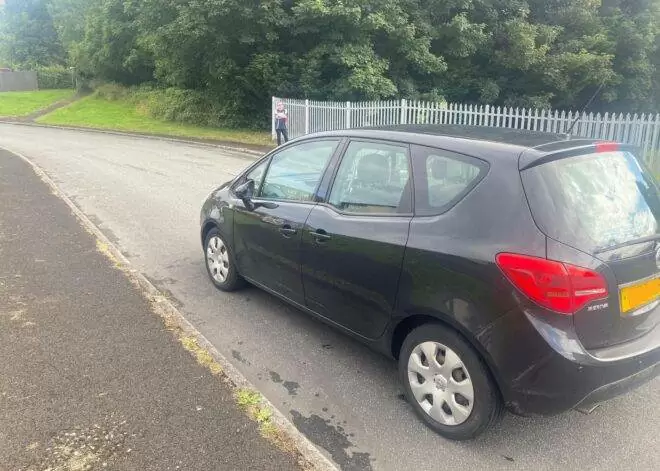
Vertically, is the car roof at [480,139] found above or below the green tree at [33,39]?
below

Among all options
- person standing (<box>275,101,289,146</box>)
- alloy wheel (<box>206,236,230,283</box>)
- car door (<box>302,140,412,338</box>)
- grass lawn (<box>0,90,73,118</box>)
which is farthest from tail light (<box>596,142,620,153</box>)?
grass lawn (<box>0,90,73,118</box>)

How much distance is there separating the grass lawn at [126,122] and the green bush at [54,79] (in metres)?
16.2

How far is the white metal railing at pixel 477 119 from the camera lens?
10547 mm

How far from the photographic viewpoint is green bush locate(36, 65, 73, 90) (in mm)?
55062

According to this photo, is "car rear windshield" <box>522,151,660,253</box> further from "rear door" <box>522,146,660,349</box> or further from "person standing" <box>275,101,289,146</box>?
"person standing" <box>275,101,289,146</box>

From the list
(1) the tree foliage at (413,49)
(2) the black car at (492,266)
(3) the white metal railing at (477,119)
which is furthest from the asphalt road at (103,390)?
(1) the tree foliage at (413,49)

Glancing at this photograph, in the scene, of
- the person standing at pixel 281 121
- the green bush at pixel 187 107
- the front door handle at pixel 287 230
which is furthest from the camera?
the green bush at pixel 187 107

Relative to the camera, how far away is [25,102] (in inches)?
1642

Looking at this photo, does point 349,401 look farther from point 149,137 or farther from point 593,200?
point 149,137

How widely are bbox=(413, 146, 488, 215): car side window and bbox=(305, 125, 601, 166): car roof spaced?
1.8 inches

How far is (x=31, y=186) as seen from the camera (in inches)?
407

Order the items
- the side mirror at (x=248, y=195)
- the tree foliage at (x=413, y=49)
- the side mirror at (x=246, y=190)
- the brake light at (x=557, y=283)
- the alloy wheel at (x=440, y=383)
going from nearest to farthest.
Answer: the brake light at (x=557, y=283)
the alloy wheel at (x=440, y=383)
the side mirror at (x=248, y=195)
the side mirror at (x=246, y=190)
the tree foliage at (x=413, y=49)

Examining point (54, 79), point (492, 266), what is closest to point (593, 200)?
point (492, 266)

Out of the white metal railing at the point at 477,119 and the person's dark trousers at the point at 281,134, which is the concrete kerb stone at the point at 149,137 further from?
the white metal railing at the point at 477,119
